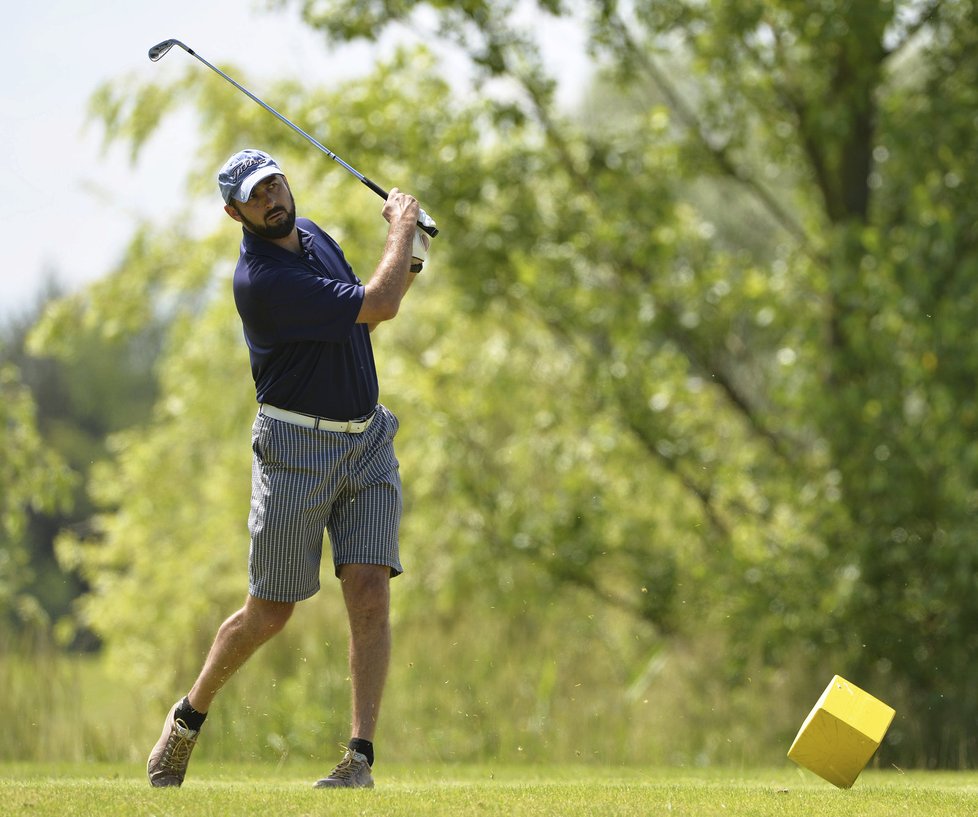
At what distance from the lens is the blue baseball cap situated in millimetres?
5102

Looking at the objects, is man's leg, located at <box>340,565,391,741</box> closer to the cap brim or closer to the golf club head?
the cap brim

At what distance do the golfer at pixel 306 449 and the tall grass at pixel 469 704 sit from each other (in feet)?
10.9

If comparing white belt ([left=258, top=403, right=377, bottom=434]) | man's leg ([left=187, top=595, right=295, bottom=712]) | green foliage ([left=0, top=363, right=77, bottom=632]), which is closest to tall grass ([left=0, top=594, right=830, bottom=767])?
green foliage ([left=0, top=363, right=77, bottom=632])

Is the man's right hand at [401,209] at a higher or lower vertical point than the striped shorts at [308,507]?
higher

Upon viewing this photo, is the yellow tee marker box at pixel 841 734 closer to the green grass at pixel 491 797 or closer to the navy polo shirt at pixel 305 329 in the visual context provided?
the green grass at pixel 491 797

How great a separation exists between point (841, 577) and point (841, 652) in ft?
2.21

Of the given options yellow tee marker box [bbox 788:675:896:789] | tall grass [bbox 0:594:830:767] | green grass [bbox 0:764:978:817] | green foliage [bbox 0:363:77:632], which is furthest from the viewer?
green foliage [bbox 0:363:77:632]

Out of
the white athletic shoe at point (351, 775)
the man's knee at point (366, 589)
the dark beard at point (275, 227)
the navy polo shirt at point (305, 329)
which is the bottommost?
the white athletic shoe at point (351, 775)

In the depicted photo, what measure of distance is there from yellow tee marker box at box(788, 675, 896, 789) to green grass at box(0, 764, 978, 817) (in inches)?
3.5

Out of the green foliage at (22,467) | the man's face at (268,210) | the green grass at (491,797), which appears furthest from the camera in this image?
the green foliage at (22,467)

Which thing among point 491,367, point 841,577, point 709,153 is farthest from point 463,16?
point 841,577

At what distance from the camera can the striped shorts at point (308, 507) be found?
519 centimetres

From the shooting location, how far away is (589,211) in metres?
12.2

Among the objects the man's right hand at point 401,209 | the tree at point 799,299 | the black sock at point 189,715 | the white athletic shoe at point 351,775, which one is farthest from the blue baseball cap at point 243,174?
the tree at point 799,299
